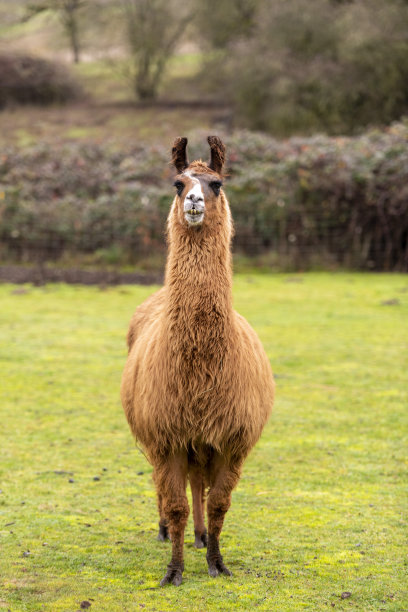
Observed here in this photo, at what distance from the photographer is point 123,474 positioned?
6938 millimetres

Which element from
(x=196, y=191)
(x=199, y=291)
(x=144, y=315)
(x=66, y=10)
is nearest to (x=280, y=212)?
(x=144, y=315)

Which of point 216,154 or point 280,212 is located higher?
point 280,212

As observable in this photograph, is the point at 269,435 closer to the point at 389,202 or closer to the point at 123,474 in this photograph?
the point at 123,474

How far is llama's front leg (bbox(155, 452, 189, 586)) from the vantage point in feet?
16.0

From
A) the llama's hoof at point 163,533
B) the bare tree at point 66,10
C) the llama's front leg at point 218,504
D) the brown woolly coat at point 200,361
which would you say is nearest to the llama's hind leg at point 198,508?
the llama's hoof at point 163,533

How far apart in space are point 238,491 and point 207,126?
36758 mm

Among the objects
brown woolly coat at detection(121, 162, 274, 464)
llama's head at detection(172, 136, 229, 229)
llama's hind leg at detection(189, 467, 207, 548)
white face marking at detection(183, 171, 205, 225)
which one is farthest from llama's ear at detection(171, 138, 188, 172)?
llama's hind leg at detection(189, 467, 207, 548)

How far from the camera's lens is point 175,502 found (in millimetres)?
4891

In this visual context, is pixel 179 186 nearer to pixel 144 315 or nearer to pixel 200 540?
pixel 144 315

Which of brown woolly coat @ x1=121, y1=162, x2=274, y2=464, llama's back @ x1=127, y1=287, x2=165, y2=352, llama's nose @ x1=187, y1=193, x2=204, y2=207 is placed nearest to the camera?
llama's nose @ x1=187, y1=193, x2=204, y2=207

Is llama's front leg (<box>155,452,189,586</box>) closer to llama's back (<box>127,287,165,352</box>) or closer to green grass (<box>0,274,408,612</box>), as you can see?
green grass (<box>0,274,408,612</box>)

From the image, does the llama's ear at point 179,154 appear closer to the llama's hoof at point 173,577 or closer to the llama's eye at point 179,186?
the llama's eye at point 179,186

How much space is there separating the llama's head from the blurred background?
6156mm

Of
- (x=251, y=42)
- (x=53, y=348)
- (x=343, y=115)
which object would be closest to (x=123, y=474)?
(x=53, y=348)
